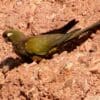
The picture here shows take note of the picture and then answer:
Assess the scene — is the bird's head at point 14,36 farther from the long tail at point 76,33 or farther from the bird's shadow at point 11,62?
the long tail at point 76,33

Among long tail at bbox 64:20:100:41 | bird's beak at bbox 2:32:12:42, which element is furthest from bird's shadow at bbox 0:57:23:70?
long tail at bbox 64:20:100:41

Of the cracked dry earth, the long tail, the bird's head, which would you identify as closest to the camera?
the cracked dry earth

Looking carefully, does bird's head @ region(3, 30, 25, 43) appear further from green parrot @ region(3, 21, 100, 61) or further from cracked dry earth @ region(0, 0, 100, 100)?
cracked dry earth @ region(0, 0, 100, 100)

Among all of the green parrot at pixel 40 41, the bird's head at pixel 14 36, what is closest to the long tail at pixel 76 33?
the green parrot at pixel 40 41

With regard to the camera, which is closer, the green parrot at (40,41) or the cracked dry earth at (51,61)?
the cracked dry earth at (51,61)

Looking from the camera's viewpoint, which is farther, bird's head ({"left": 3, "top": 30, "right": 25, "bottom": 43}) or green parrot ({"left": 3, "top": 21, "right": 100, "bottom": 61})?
bird's head ({"left": 3, "top": 30, "right": 25, "bottom": 43})

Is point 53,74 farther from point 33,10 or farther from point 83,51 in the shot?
point 33,10

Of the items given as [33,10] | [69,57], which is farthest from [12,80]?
[33,10]
